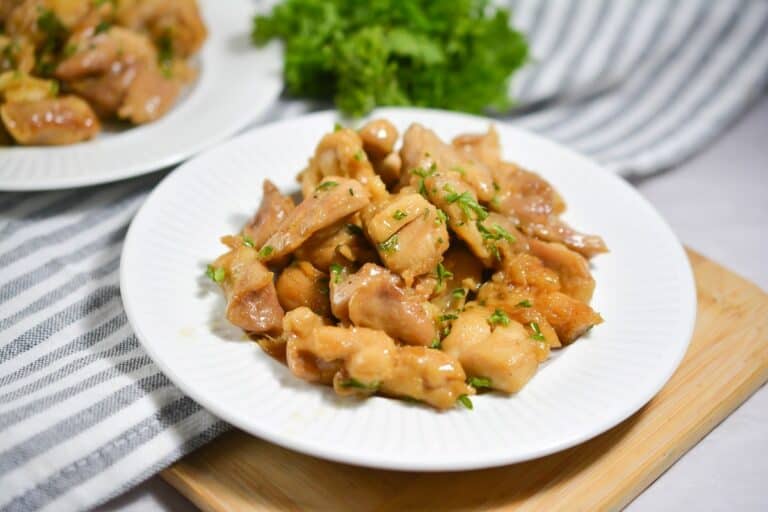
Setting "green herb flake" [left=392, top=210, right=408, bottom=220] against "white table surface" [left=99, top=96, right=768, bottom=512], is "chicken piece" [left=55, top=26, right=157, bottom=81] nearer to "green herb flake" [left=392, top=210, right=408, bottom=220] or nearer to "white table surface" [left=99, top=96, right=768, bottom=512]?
"green herb flake" [left=392, top=210, right=408, bottom=220]

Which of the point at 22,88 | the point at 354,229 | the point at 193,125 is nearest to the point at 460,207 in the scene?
the point at 354,229

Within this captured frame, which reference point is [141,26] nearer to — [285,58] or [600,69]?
[285,58]

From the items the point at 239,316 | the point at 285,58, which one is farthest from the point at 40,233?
the point at 285,58

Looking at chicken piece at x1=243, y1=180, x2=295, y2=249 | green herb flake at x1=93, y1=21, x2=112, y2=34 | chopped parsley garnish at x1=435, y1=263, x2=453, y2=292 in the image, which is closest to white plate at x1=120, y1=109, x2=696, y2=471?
chicken piece at x1=243, y1=180, x2=295, y2=249

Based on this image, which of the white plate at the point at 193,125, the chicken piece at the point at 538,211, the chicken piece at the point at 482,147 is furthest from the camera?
the white plate at the point at 193,125

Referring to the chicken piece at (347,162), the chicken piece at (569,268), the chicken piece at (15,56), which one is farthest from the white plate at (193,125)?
the chicken piece at (569,268)

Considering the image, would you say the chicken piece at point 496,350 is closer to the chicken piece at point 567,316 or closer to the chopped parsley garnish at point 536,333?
the chopped parsley garnish at point 536,333
